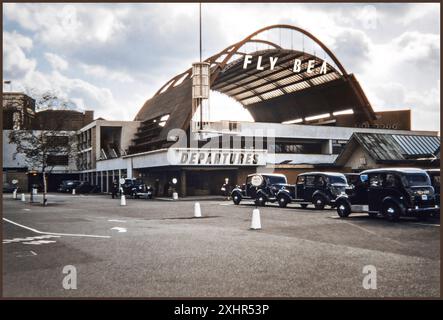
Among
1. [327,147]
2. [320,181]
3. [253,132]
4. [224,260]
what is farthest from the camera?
[327,147]

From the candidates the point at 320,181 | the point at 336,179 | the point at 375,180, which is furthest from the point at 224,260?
the point at 336,179

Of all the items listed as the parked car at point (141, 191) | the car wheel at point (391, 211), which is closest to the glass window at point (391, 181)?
the car wheel at point (391, 211)

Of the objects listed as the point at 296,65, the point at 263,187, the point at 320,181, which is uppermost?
the point at 296,65

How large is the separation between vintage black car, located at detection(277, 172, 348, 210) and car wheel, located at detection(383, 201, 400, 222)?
17.0ft

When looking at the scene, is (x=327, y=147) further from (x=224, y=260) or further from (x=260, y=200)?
(x=224, y=260)

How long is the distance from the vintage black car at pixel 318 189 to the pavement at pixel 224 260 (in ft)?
24.1

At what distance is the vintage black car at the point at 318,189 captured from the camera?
22.1m

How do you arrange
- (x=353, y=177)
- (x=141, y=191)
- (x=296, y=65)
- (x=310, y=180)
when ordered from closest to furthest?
1. (x=310, y=180)
2. (x=353, y=177)
3. (x=141, y=191)
4. (x=296, y=65)

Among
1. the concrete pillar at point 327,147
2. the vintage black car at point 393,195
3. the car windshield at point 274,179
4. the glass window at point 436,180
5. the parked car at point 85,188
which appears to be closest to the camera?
the vintage black car at point 393,195

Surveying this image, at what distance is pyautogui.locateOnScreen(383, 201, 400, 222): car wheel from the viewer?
15.7 m

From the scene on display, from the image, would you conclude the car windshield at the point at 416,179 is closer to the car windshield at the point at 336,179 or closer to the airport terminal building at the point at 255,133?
the car windshield at the point at 336,179

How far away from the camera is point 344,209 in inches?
693

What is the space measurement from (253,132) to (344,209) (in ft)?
105

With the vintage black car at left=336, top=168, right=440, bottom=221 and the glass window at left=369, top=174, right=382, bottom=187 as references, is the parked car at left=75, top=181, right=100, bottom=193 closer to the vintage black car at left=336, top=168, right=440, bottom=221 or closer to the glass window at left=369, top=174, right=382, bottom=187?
the vintage black car at left=336, top=168, right=440, bottom=221
